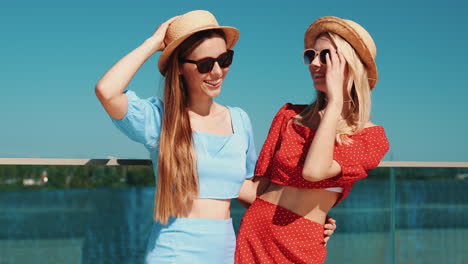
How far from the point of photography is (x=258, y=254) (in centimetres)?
261

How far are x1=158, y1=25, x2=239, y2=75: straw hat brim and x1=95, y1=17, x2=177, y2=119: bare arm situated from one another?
84mm

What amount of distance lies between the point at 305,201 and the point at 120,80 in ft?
3.44

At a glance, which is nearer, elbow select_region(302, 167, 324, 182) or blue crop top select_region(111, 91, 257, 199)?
elbow select_region(302, 167, 324, 182)

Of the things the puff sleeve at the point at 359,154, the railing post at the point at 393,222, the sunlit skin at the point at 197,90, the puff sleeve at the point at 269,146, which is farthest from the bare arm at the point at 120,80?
the railing post at the point at 393,222

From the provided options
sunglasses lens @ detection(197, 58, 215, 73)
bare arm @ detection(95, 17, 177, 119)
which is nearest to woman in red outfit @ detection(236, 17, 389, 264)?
sunglasses lens @ detection(197, 58, 215, 73)

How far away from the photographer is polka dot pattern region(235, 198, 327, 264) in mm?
2576

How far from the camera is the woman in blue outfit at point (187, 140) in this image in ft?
8.46

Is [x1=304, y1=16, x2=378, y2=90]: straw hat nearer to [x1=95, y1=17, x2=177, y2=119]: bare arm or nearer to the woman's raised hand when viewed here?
the woman's raised hand

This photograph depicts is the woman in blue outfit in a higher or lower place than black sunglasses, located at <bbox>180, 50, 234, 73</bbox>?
lower

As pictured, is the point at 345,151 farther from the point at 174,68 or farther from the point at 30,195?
the point at 30,195

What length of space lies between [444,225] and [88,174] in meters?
2.88

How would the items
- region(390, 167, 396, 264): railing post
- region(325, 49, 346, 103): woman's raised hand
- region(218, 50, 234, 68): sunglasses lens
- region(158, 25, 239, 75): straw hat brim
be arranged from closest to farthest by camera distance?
1. region(325, 49, 346, 103): woman's raised hand
2. region(158, 25, 239, 75): straw hat brim
3. region(218, 50, 234, 68): sunglasses lens
4. region(390, 167, 396, 264): railing post

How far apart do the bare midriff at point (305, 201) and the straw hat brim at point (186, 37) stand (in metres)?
0.84

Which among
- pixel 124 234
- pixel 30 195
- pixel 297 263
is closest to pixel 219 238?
pixel 297 263
